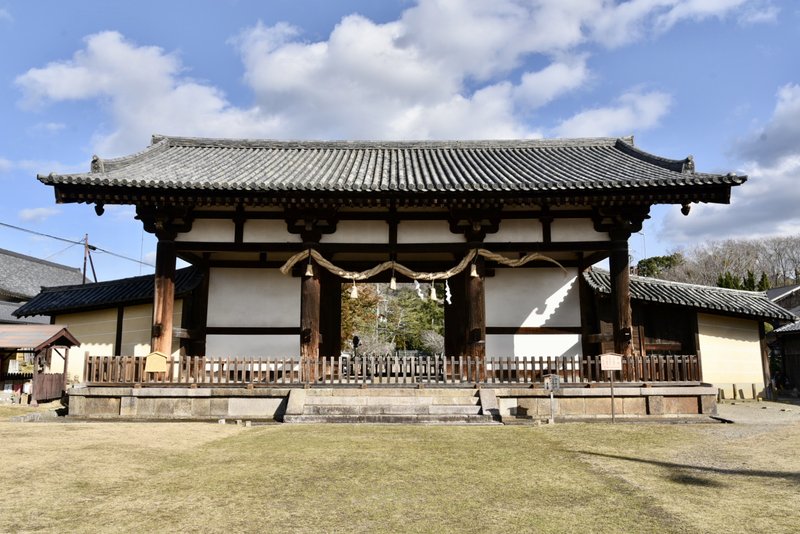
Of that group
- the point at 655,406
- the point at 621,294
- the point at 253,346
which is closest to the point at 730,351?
the point at 621,294

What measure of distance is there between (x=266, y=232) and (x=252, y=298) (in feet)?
7.68

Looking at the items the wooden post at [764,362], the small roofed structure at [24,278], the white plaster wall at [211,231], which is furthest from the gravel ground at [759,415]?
the small roofed structure at [24,278]

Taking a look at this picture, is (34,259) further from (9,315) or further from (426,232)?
(426,232)

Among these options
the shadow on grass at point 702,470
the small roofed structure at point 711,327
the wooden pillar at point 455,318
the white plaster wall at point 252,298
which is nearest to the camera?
the shadow on grass at point 702,470

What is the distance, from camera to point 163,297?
12172 mm

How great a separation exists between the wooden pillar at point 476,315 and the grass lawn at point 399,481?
3227 mm

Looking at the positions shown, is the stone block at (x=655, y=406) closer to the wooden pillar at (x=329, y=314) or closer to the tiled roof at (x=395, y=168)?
the tiled roof at (x=395, y=168)

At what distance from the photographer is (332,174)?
44.8 ft

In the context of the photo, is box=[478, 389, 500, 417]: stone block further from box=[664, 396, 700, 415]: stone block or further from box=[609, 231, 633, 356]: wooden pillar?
box=[664, 396, 700, 415]: stone block

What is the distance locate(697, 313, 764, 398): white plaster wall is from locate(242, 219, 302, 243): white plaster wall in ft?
42.1

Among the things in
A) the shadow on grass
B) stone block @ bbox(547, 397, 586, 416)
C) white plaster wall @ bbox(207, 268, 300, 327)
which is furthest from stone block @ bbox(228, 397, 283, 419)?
the shadow on grass

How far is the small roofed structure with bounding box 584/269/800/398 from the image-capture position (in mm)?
16234

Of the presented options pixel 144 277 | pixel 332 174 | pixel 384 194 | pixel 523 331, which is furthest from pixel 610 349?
pixel 144 277

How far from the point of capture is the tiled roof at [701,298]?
15.8m
